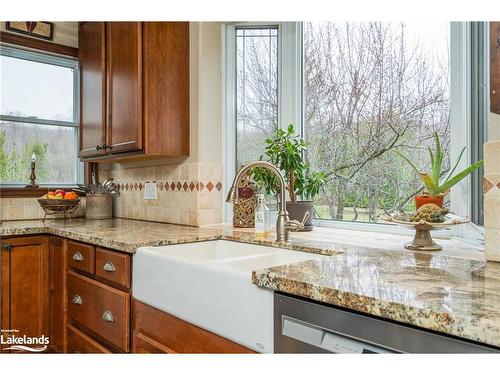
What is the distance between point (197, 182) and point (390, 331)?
5.49ft

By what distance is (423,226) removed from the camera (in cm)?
136

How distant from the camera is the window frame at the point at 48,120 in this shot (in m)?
2.74

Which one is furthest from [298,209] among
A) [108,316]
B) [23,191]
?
[23,191]

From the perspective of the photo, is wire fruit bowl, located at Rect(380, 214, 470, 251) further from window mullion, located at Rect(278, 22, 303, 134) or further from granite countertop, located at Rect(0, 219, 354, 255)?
window mullion, located at Rect(278, 22, 303, 134)

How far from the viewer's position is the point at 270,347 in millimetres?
1052

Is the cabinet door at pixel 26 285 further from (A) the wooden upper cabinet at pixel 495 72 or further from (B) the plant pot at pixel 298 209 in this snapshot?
(A) the wooden upper cabinet at pixel 495 72

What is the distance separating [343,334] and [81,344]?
1604 mm

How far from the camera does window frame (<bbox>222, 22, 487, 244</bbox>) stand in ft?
5.18

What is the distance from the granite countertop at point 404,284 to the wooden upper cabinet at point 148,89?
1.09m

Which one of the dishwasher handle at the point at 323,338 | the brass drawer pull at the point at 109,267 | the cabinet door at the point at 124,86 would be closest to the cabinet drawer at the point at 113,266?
the brass drawer pull at the point at 109,267

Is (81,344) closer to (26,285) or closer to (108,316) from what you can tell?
(108,316)

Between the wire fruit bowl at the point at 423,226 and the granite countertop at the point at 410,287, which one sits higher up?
the wire fruit bowl at the point at 423,226

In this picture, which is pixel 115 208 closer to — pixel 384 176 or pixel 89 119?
pixel 89 119

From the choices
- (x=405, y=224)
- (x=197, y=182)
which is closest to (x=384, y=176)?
(x=405, y=224)
